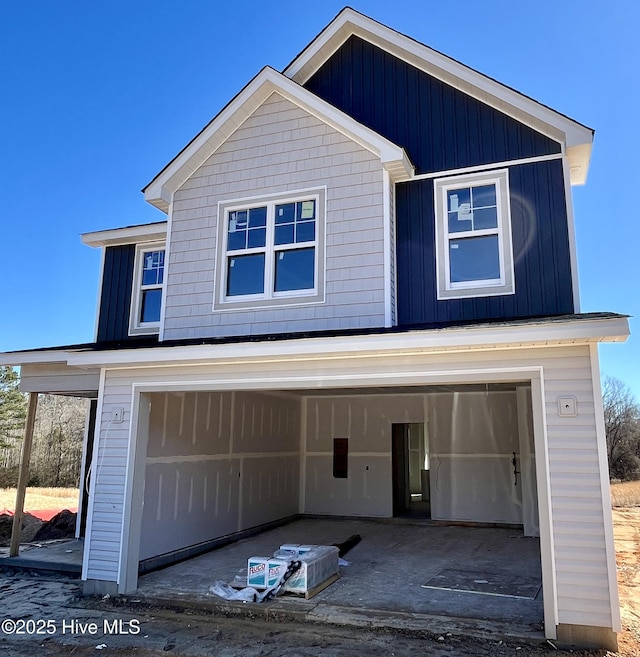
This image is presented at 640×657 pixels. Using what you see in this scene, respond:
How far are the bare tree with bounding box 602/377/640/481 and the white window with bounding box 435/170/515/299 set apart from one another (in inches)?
876

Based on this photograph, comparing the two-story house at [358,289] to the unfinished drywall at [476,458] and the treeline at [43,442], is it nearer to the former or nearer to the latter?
the unfinished drywall at [476,458]

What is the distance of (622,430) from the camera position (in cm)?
3105

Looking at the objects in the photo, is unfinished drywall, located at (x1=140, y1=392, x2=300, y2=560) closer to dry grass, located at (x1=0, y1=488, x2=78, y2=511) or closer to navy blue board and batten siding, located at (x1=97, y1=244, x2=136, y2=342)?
navy blue board and batten siding, located at (x1=97, y1=244, x2=136, y2=342)

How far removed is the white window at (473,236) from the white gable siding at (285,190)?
2.85 feet

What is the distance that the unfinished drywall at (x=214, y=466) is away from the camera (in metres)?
8.20

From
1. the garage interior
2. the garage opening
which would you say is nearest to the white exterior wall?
the garage interior

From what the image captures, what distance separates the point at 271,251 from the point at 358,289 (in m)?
1.47

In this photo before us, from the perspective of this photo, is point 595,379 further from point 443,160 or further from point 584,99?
point 584,99

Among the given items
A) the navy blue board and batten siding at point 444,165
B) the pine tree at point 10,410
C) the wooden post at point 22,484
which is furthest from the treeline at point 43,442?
the navy blue board and batten siding at point 444,165

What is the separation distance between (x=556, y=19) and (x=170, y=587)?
1304 centimetres

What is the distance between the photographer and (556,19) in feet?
38.5

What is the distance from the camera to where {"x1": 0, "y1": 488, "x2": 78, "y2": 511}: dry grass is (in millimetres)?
18797

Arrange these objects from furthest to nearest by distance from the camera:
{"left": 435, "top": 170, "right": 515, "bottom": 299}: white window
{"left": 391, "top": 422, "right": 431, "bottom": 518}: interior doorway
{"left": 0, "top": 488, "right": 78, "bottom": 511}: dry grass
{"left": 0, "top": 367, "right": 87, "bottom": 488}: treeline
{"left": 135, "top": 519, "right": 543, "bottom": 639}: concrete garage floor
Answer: {"left": 0, "top": 367, "right": 87, "bottom": 488}: treeline → {"left": 0, "top": 488, "right": 78, "bottom": 511}: dry grass → {"left": 391, "top": 422, "right": 431, "bottom": 518}: interior doorway → {"left": 435, "top": 170, "right": 515, "bottom": 299}: white window → {"left": 135, "top": 519, "right": 543, "bottom": 639}: concrete garage floor

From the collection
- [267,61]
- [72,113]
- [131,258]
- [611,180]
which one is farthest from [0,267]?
[611,180]
